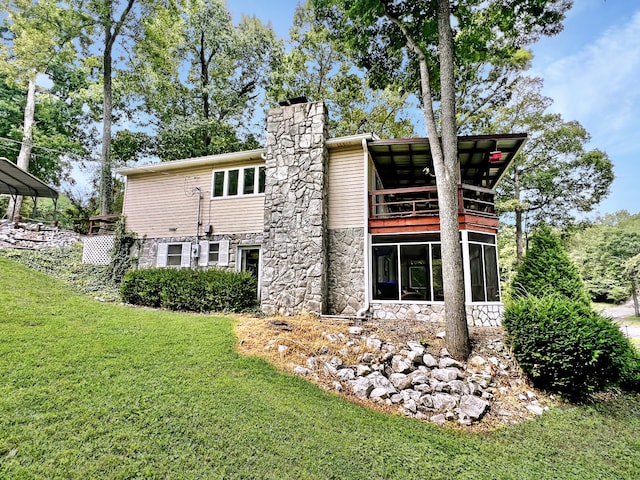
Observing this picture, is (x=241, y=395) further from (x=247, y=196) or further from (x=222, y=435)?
(x=247, y=196)

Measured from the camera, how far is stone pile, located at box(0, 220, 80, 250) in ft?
39.3

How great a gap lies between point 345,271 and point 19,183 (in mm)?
14789

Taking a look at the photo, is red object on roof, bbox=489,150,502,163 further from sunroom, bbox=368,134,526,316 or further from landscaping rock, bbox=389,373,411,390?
landscaping rock, bbox=389,373,411,390

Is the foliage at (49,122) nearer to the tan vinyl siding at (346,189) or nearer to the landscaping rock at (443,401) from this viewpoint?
the tan vinyl siding at (346,189)

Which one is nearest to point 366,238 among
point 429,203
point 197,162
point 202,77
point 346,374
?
point 429,203

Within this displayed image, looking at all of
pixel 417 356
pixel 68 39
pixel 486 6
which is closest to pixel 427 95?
pixel 486 6

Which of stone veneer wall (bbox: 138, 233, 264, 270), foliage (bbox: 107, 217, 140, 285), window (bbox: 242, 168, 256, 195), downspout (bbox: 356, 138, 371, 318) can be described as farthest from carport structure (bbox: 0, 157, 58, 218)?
downspout (bbox: 356, 138, 371, 318)

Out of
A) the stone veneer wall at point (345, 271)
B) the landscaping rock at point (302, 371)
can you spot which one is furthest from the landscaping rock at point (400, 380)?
the stone veneer wall at point (345, 271)

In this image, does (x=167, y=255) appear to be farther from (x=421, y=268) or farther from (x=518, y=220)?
(x=518, y=220)

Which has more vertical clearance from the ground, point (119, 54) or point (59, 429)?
point (119, 54)

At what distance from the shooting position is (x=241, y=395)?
4.40m

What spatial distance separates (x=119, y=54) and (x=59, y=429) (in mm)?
20957

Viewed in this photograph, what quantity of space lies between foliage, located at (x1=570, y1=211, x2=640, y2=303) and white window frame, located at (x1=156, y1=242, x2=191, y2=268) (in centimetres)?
2623

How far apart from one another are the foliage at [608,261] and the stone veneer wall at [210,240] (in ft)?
80.5
